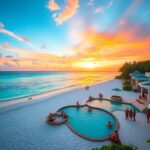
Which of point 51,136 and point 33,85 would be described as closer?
point 51,136

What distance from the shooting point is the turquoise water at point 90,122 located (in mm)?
8772

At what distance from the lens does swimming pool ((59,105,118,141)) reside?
8.57 m

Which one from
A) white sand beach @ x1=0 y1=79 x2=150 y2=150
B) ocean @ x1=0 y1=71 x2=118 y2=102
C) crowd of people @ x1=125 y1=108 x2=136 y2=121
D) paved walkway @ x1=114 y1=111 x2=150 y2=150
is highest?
crowd of people @ x1=125 y1=108 x2=136 y2=121

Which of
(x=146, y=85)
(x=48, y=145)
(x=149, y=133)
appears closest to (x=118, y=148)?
(x=48, y=145)

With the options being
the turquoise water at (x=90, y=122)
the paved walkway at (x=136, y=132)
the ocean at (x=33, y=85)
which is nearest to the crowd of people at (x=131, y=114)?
the paved walkway at (x=136, y=132)

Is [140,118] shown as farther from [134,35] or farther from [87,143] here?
[134,35]

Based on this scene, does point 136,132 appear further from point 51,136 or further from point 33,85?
point 33,85

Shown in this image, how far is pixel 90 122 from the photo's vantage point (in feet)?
34.7

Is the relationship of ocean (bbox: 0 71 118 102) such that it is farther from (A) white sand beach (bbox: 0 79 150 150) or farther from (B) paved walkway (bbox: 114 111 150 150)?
(B) paved walkway (bbox: 114 111 150 150)

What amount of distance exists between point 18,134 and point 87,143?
5163mm

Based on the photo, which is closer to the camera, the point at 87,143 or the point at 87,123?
the point at 87,143

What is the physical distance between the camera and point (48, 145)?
723 centimetres

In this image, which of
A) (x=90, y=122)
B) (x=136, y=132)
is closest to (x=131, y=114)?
(x=136, y=132)

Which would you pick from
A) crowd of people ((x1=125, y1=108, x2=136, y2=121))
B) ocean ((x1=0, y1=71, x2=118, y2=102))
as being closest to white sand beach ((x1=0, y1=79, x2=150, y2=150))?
crowd of people ((x1=125, y1=108, x2=136, y2=121))
